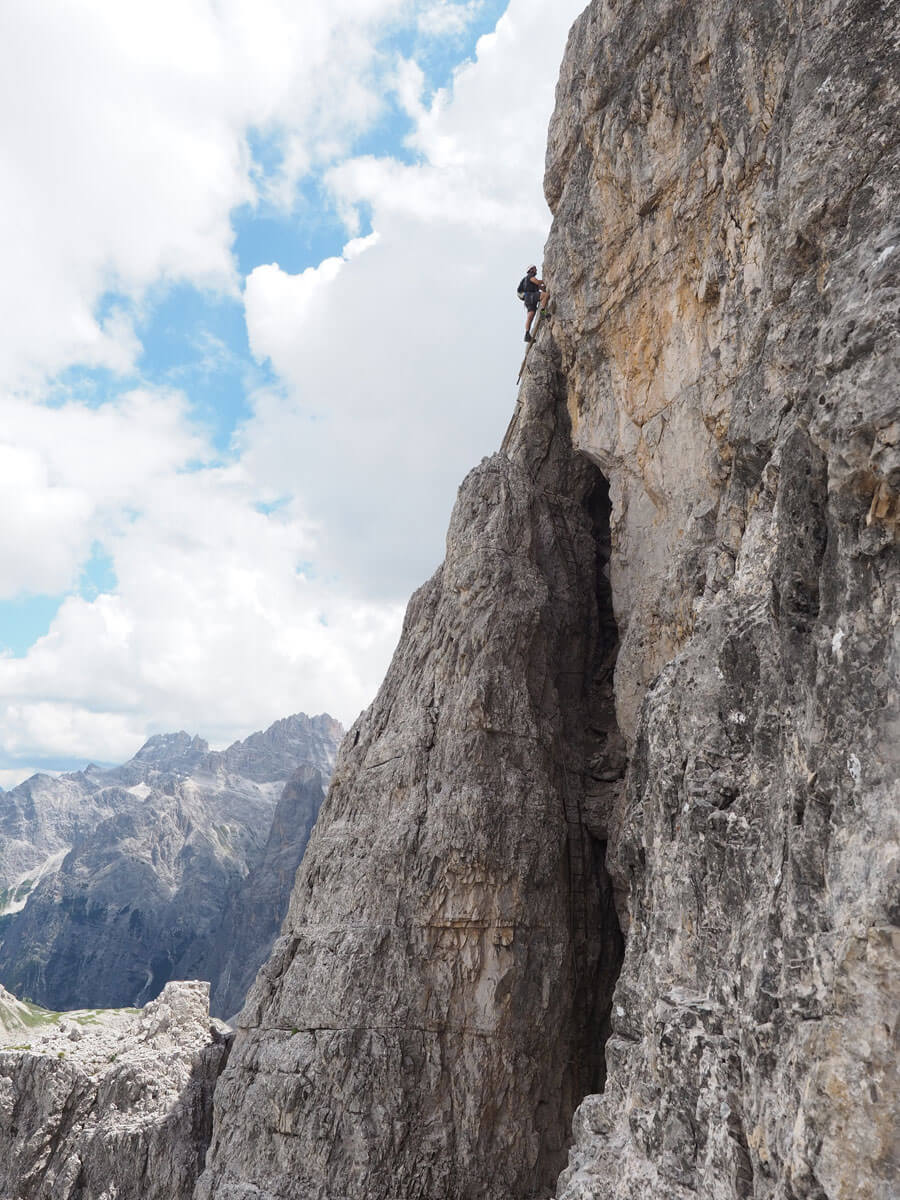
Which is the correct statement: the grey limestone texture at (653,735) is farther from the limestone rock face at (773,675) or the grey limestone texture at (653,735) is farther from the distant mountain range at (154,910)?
the distant mountain range at (154,910)

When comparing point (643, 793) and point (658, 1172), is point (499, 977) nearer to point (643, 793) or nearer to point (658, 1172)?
point (643, 793)

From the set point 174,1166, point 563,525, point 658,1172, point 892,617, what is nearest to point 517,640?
point 563,525

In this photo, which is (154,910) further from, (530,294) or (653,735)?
(653,735)

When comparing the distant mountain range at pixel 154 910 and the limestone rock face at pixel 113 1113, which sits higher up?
the distant mountain range at pixel 154 910

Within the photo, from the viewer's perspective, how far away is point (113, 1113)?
3023cm

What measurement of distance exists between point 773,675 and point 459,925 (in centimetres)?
1413

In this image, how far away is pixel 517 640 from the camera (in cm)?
2573

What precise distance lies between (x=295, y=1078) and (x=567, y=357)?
2179 cm

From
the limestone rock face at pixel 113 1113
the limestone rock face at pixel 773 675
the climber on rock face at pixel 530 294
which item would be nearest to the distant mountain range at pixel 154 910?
the limestone rock face at pixel 113 1113

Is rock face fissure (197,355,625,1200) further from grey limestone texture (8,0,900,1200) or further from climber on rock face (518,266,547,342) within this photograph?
climber on rock face (518,266,547,342)

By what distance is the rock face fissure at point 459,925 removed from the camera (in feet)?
71.3

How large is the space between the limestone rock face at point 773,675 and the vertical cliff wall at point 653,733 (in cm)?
5

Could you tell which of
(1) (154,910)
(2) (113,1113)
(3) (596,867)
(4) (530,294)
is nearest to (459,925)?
(3) (596,867)

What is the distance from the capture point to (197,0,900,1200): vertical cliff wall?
9.17m
